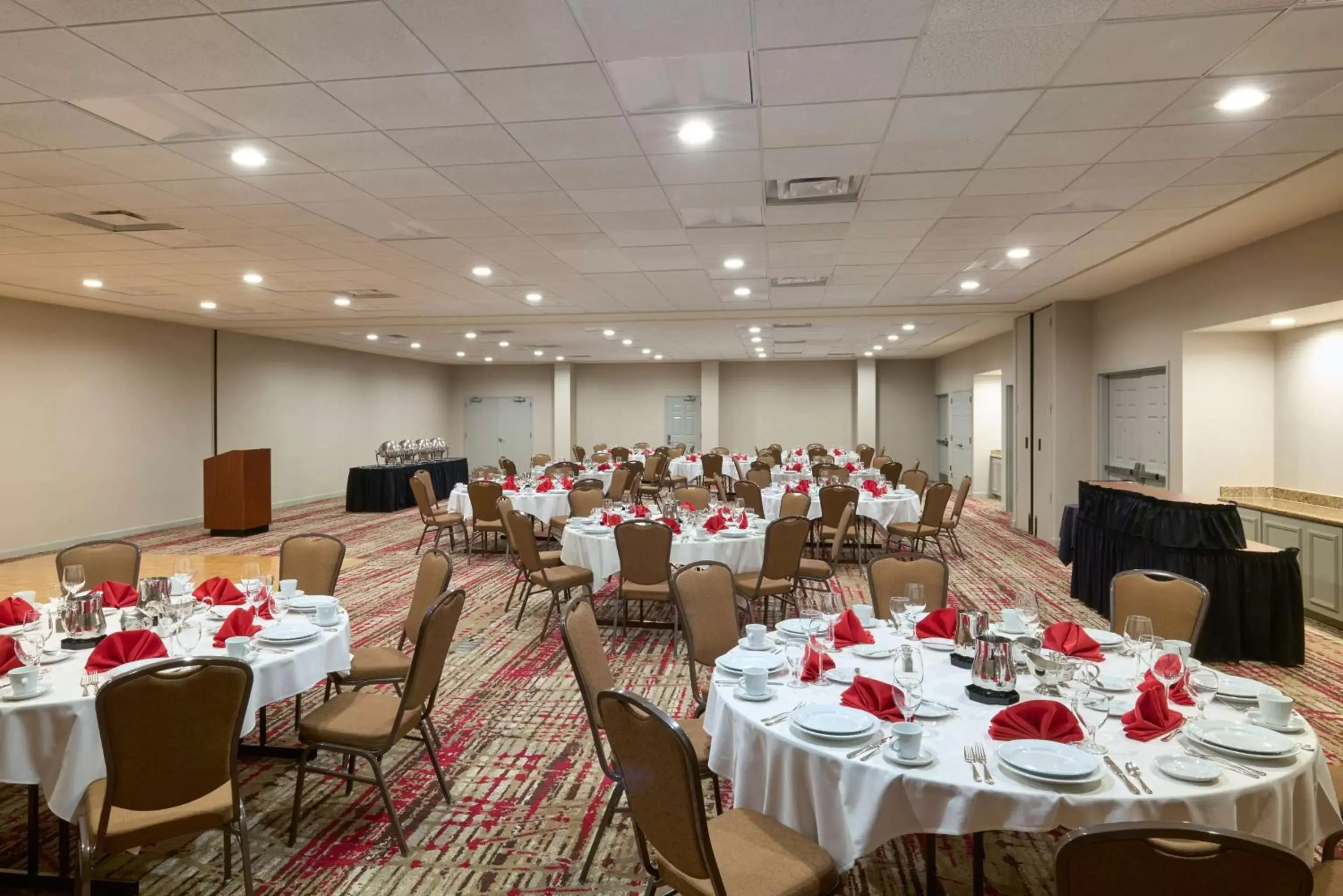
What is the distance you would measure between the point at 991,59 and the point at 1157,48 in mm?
670

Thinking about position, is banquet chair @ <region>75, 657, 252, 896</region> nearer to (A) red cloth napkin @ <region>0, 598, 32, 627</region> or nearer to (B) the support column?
(A) red cloth napkin @ <region>0, 598, 32, 627</region>

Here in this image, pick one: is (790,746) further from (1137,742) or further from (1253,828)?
(1253,828)

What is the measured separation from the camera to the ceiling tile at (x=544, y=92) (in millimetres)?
3268

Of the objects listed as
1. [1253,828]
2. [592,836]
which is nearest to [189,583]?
[592,836]

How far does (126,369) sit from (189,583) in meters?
9.23

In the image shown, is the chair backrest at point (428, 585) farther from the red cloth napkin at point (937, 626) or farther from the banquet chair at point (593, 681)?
the red cloth napkin at point (937, 626)

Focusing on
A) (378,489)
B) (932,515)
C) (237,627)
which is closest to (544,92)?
(237,627)

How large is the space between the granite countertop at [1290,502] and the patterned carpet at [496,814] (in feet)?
3.15

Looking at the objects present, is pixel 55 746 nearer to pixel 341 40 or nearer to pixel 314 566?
pixel 314 566

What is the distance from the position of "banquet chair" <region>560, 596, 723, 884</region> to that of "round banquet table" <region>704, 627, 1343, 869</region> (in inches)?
16.4

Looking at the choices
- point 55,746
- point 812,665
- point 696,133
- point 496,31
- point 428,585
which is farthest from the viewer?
point 696,133

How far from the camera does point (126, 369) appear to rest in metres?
10.8

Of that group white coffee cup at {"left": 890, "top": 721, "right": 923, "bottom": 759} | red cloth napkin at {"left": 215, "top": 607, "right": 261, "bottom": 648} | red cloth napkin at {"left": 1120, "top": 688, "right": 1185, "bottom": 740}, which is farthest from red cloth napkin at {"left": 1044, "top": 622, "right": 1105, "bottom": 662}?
red cloth napkin at {"left": 215, "top": 607, "right": 261, "bottom": 648}

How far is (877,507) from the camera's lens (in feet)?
28.3
